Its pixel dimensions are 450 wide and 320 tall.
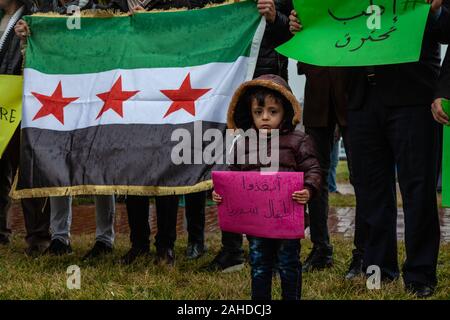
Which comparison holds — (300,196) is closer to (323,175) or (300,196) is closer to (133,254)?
(323,175)

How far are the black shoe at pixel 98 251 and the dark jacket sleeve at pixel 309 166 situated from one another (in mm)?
2216

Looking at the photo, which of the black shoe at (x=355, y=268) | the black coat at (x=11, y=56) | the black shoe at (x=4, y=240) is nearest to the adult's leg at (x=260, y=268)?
the black shoe at (x=355, y=268)

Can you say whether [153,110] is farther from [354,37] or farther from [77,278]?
[354,37]

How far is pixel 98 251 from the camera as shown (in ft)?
15.4

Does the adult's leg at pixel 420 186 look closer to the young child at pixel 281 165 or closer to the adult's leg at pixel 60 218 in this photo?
the young child at pixel 281 165

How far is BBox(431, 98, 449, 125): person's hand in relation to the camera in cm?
300

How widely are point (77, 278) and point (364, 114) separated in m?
1.93

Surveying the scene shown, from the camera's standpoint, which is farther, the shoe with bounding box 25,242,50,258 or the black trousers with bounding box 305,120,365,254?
the shoe with bounding box 25,242,50,258

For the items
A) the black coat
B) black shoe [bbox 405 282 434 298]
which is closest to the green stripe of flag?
the black coat

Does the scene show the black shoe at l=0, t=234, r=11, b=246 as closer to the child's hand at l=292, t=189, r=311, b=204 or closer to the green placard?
the green placard

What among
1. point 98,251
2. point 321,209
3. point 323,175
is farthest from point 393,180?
point 98,251

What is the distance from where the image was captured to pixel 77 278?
367 cm

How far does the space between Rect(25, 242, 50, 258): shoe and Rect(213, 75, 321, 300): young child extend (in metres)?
2.43

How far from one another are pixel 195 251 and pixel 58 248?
3.56 feet
